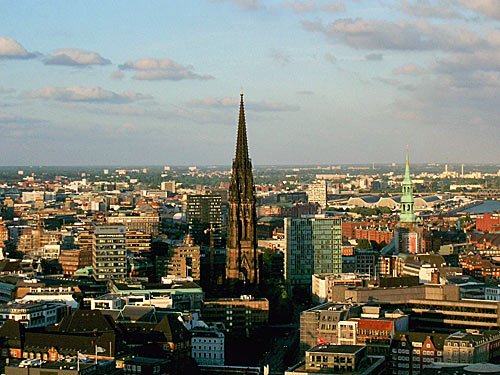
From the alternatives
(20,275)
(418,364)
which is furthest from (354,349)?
(20,275)

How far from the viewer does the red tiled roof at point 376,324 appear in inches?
3243

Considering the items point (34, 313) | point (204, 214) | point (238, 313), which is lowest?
point (238, 313)

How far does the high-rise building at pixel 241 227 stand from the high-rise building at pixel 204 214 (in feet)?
200

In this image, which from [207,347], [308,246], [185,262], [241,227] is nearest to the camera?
[207,347]

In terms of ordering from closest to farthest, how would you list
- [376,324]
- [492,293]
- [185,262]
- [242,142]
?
[376,324] → [492,293] → [242,142] → [185,262]

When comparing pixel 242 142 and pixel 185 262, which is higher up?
pixel 242 142

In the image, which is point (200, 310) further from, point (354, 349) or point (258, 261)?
point (354, 349)

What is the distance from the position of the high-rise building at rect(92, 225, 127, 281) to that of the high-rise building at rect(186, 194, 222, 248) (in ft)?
188

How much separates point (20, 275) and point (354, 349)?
54.8m

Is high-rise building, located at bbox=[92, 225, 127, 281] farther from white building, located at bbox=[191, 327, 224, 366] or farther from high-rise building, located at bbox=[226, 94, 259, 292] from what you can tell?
white building, located at bbox=[191, 327, 224, 366]

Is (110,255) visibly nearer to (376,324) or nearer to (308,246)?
(308,246)

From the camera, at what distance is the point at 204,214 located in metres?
191

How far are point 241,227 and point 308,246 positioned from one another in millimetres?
16768

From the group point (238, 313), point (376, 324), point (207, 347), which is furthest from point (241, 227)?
point (376, 324)
